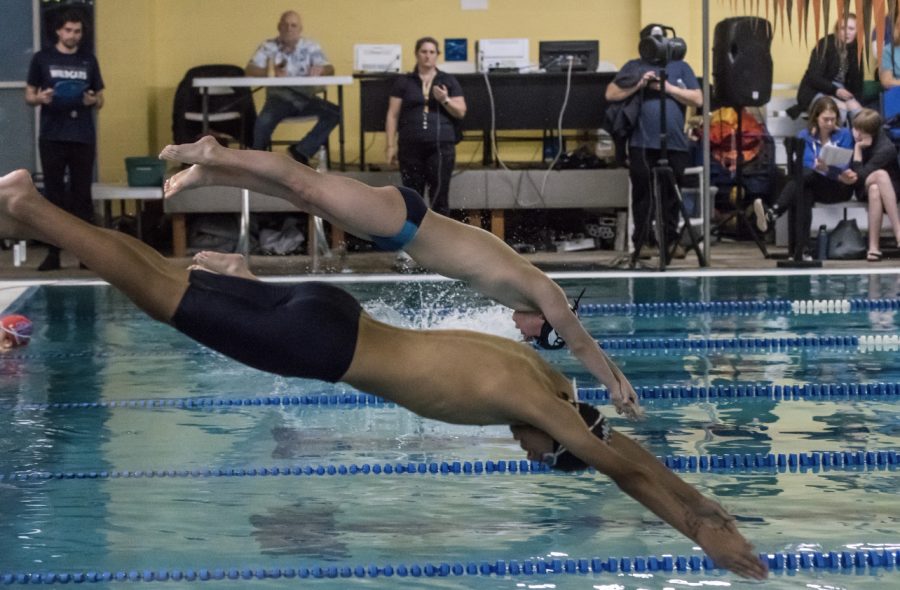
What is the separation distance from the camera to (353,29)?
13586 mm

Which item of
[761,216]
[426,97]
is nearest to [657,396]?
[426,97]

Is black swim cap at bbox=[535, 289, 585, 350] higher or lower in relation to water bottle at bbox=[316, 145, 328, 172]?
lower

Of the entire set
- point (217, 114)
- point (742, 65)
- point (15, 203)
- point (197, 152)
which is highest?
point (742, 65)

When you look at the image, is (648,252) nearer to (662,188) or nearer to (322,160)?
(662,188)

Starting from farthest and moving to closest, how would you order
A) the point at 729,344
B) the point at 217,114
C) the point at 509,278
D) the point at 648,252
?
the point at 217,114
the point at 648,252
the point at 729,344
the point at 509,278

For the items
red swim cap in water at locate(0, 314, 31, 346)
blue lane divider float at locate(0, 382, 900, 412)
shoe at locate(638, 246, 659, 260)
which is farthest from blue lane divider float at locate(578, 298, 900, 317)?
red swim cap in water at locate(0, 314, 31, 346)

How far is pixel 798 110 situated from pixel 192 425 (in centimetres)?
816

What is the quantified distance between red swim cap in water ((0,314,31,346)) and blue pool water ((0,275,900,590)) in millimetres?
147

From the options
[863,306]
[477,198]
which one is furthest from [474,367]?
[477,198]

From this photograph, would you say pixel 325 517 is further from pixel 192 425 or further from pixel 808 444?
pixel 808 444

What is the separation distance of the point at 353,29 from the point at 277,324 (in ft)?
34.6

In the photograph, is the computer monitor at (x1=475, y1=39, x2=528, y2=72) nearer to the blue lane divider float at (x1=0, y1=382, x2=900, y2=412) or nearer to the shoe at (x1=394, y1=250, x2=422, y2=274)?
the shoe at (x1=394, y1=250, x2=422, y2=274)

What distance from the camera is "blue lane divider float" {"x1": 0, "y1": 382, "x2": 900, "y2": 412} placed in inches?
237

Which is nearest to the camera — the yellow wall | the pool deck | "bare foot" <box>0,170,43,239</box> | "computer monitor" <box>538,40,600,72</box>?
"bare foot" <box>0,170,43,239</box>
